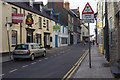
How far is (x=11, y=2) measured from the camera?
56.6ft

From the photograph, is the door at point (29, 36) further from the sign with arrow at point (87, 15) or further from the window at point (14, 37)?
the sign with arrow at point (87, 15)

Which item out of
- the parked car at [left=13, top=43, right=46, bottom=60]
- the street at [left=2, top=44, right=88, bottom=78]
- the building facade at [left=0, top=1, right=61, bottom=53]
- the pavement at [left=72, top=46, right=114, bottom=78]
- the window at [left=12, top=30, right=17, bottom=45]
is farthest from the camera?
the window at [left=12, top=30, right=17, bottom=45]

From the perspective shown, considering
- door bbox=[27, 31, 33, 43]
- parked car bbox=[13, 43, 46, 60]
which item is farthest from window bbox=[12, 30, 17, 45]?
parked car bbox=[13, 43, 46, 60]

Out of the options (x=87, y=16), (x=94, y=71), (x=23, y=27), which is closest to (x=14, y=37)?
(x=23, y=27)

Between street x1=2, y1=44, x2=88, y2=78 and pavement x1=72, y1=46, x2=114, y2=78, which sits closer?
pavement x1=72, y1=46, x2=114, y2=78

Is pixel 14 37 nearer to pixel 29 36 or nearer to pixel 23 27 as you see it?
pixel 23 27

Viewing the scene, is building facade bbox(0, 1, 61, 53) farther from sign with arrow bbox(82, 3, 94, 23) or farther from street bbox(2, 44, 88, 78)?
sign with arrow bbox(82, 3, 94, 23)

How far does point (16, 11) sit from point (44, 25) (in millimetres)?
9305

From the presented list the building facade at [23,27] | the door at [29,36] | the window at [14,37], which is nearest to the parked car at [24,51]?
the building facade at [23,27]

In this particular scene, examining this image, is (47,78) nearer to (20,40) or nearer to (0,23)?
(0,23)

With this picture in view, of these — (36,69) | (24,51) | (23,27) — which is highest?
(23,27)

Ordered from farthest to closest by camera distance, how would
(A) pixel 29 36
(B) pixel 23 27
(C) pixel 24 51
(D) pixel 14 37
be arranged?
(A) pixel 29 36, (B) pixel 23 27, (D) pixel 14 37, (C) pixel 24 51

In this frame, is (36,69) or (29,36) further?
(29,36)

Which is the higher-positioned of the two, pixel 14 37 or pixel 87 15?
pixel 87 15
